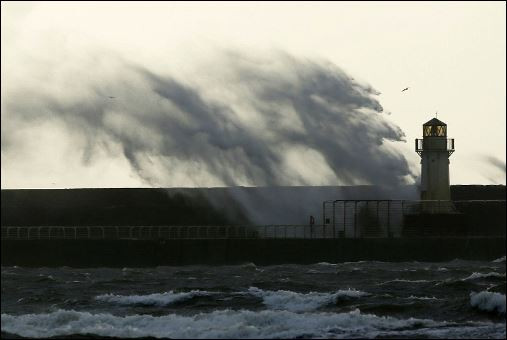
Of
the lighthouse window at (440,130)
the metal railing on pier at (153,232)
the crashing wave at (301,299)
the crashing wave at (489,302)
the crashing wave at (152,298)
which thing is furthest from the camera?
the metal railing on pier at (153,232)

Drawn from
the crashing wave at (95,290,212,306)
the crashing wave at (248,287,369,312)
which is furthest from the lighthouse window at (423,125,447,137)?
the crashing wave at (95,290,212,306)

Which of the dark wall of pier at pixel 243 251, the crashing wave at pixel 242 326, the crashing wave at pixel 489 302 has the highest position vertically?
the dark wall of pier at pixel 243 251

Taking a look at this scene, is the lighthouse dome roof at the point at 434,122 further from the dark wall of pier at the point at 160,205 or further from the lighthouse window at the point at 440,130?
the dark wall of pier at the point at 160,205

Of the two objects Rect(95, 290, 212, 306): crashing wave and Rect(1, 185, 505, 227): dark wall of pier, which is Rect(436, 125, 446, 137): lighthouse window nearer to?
Rect(1, 185, 505, 227): dark wall of pier

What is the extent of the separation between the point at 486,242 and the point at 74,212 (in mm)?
24327

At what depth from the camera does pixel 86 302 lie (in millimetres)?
45094

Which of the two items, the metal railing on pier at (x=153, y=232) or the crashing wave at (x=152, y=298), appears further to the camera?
the metal railing on pier at (x=153, y=232)

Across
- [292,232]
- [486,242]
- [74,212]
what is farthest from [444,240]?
[74,212]

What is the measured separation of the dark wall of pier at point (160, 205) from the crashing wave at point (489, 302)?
3319cm

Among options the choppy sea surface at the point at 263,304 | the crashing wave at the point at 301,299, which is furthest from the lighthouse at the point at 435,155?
the crashing wave at the point at 301,299

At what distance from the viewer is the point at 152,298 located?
45656mm

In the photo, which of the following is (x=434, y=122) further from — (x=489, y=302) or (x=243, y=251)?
(x=489, y=302)

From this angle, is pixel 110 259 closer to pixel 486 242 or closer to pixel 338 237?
pixel 338 237

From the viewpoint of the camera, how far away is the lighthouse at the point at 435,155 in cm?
7012
